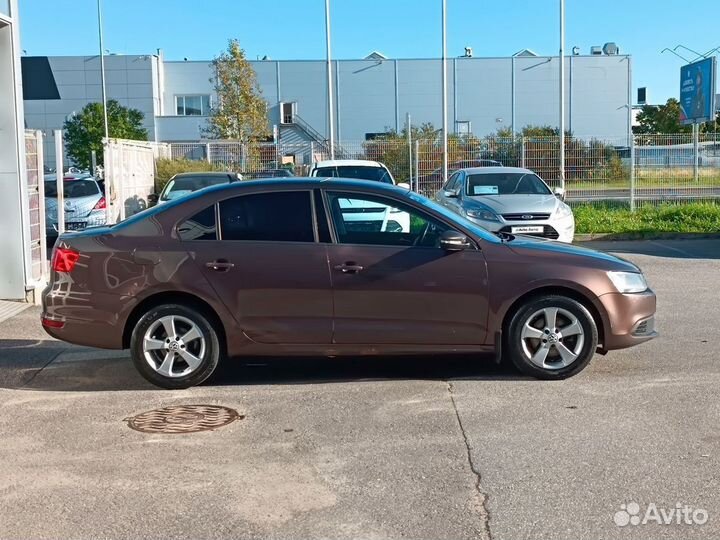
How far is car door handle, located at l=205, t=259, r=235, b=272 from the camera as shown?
688 centimetres

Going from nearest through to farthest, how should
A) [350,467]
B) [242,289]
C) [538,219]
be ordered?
[350,467] → [242,289] → [538,219]

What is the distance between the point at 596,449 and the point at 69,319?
13.7ft

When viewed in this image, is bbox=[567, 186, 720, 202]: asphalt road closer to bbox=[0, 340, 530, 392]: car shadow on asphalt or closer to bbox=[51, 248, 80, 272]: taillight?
bbox=[0, 340, 530, 392]: car shadow on asphalt

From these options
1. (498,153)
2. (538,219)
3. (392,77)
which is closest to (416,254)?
(538,219)

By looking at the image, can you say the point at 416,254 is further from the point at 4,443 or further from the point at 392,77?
the point at 392,77

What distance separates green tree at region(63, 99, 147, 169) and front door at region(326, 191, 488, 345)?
4340 cm

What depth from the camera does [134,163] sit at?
72.5 feet

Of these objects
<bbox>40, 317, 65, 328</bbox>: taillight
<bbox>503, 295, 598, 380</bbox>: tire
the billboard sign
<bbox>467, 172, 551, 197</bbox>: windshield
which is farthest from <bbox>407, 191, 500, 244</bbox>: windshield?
the billboard sign

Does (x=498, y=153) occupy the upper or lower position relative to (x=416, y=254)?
upper

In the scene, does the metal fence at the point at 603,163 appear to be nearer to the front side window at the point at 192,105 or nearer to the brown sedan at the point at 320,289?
the brown sedan at the point at 320,289

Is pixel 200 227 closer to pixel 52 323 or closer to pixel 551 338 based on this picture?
pixel 52 323

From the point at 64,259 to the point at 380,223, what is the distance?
8.40 feet

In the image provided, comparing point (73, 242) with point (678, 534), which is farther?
point (73, 242)

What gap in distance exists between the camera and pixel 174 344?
6902 millimetres
